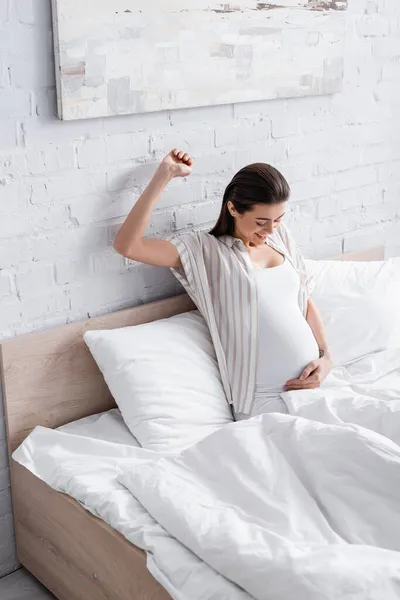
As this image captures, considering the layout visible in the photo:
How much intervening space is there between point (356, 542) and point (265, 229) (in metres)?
0.93

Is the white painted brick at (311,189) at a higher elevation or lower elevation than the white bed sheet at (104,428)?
higher

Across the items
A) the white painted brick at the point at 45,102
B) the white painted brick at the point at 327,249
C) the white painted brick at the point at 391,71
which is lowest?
the white painted brick at the point at 327,249

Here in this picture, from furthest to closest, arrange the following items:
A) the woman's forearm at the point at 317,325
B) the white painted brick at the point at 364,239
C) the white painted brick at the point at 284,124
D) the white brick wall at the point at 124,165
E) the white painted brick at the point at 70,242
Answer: the white painted brick at the point at 364,239, the white painted brick at the point at 284,124, the woman's forearm at the point at 317,325, the white painted brick at the point at 70,242, the white brick wall at the point at 124,165

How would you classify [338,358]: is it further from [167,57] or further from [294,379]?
[167,57]

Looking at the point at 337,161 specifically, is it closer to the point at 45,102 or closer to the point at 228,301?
the point at 228,301

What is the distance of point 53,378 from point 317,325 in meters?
0.75

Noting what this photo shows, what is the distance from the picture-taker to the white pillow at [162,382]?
1.95m

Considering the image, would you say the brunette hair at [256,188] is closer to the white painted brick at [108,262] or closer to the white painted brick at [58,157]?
the white painted brick at [108,262]

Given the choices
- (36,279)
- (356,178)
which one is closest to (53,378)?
(36,279)

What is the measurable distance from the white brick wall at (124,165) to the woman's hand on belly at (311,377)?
0.44 metres

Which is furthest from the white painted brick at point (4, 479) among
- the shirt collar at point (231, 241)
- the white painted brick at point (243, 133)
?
the white painted brick at point (243, 133)

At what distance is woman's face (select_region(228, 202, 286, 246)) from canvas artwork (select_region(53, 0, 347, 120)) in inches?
12.6

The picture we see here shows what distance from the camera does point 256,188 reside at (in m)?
2.11

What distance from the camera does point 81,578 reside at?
71.5 inches
